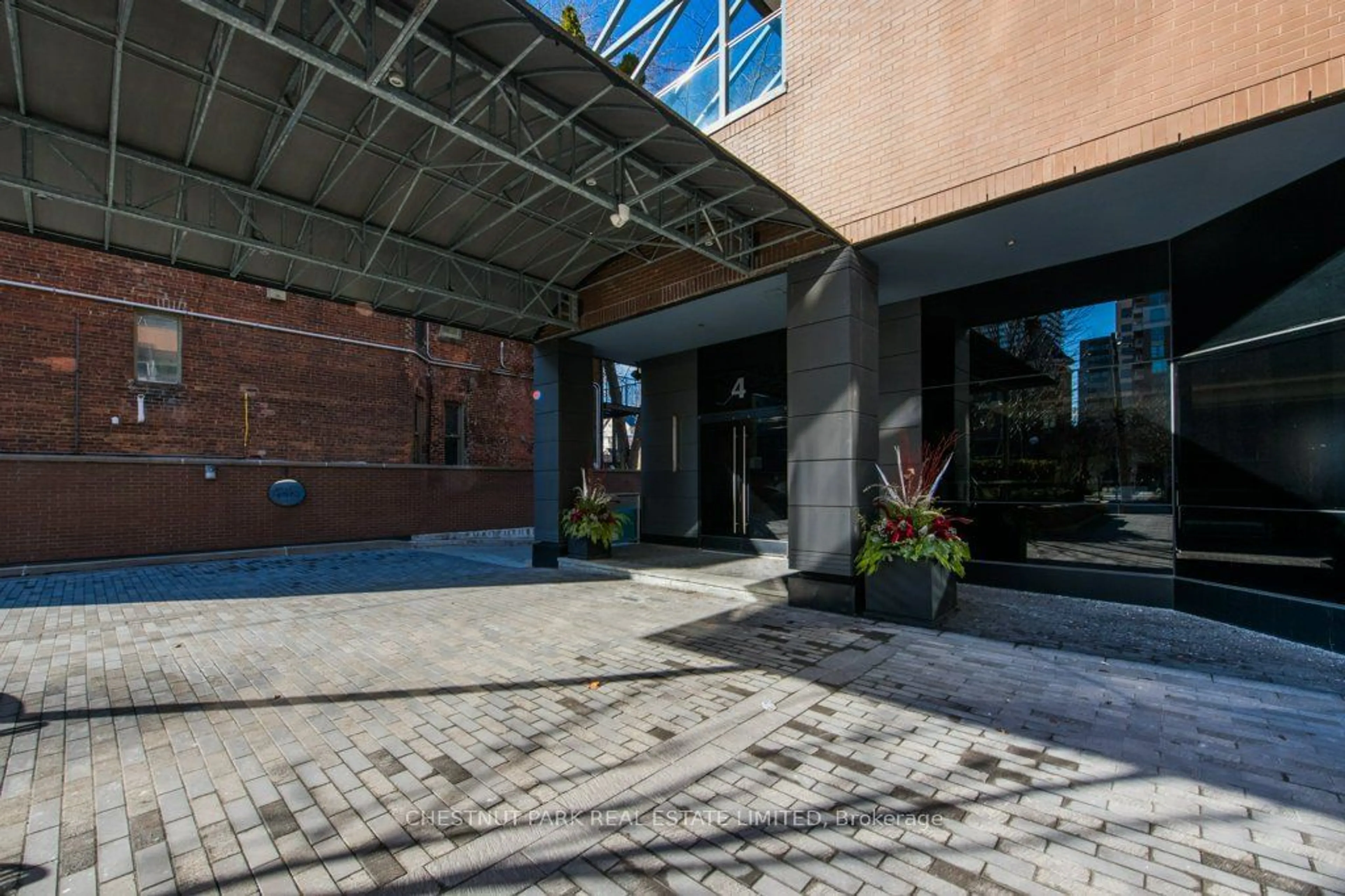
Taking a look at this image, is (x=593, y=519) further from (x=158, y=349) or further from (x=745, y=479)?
(x=158, y=349)

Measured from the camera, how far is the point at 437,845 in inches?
98.3

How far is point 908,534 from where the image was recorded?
6.18 meters

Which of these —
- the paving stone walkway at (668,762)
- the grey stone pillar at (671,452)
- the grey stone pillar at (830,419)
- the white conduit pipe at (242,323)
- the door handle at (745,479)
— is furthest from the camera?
the grey stone pillar at (671,452)

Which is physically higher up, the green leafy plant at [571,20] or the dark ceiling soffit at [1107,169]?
the green leafy plant at [571,20]

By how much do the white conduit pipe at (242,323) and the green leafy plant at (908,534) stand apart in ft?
42.1

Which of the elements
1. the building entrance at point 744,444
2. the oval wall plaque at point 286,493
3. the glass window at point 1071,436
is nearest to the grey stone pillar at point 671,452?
the building entrance at point 744,444

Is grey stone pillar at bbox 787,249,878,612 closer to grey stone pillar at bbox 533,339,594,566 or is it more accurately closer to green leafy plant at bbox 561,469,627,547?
green leafy plant at bbox 561,469,627,547

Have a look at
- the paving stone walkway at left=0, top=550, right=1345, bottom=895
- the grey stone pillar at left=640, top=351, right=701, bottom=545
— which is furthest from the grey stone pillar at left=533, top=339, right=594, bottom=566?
the paving stone walkway at left=0, top=550, right=1345, bottom=895

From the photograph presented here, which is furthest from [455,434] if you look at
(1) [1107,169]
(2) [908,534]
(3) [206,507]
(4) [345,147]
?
(1) [1107,169]

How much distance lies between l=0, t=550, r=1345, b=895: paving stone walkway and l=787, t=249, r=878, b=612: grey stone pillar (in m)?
0.96

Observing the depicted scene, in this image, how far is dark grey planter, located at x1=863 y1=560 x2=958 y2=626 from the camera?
598cm

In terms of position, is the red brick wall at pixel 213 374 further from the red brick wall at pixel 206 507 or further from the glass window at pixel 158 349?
the red brick wall at pixel 206 507

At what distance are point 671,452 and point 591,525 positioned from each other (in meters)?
3.10

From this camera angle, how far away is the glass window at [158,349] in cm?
1110
